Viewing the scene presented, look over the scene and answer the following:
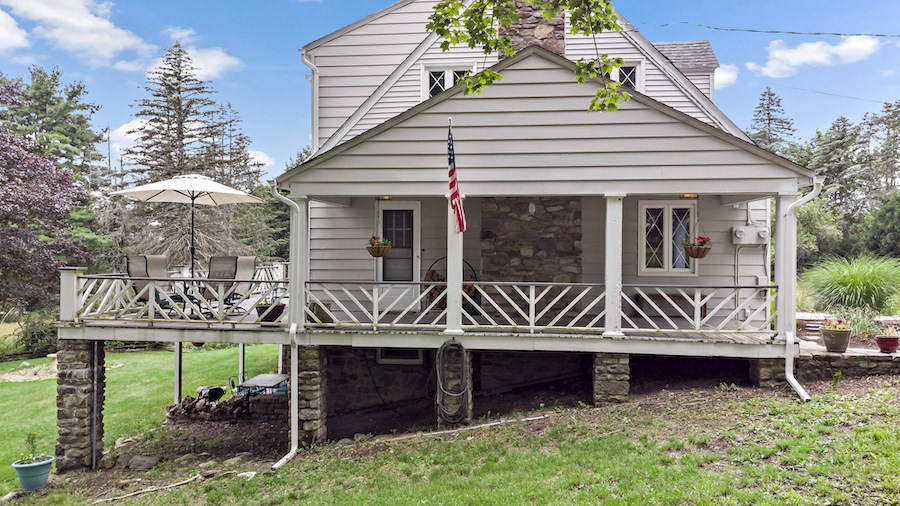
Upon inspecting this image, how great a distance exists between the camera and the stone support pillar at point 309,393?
741 centimetres

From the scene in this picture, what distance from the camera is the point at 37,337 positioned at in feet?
58.7

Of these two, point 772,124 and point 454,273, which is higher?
point 772,124

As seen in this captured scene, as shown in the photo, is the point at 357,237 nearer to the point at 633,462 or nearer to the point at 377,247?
the point at 377,247

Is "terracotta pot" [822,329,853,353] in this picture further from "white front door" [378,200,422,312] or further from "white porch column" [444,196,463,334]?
"white front door" [378,200,422,312]

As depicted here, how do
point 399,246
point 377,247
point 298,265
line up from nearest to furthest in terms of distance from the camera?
point 298,265 → point 377,247 → point 399,246

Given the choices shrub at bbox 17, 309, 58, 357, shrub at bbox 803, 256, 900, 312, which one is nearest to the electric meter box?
shrub at bbox 803, 256, 900, 312

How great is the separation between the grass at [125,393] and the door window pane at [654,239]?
986 cm

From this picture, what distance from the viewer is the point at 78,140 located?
27766 mm

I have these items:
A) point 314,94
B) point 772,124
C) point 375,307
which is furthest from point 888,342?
point 772,124

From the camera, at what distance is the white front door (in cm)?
962

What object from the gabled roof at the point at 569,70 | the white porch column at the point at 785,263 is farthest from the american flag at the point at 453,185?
the white porch column at the point at 785,263

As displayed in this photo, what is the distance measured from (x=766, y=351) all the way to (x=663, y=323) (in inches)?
→ 71.9

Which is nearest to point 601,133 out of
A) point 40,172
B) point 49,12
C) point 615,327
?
point 615,327

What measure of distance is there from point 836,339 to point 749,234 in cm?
255
